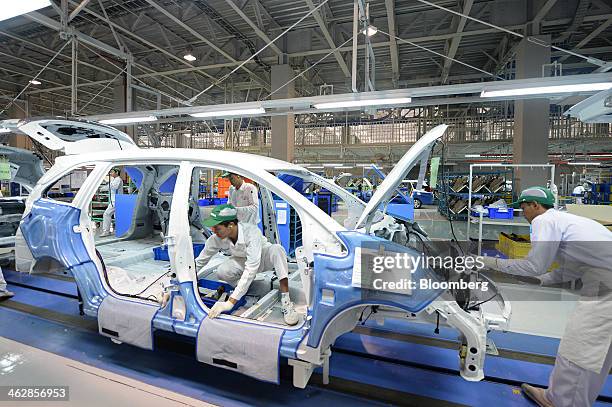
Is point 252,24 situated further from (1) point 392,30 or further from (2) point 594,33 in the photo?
(2) point 594,33

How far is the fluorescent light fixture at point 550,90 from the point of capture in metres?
3.88

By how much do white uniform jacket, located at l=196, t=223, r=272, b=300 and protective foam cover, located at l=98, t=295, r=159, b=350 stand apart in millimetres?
553

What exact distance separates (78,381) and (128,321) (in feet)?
1.77

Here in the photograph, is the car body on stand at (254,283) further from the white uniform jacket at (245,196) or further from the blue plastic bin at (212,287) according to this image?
the white uniform jacket at (245,196)

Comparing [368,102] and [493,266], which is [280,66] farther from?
[493,266]

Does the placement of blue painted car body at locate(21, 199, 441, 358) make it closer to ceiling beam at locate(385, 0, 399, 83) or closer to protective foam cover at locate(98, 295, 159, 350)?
protective foam cover at locate(98, 295, 159, 350)

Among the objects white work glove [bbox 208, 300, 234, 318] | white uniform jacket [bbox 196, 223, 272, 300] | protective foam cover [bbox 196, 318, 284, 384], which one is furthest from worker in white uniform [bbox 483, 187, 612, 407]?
white work glove [bbox 208, 300, 234, 318]

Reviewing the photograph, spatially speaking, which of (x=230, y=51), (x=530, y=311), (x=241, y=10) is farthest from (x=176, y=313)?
(x=230, y=51)

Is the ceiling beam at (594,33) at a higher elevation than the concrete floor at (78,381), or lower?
higher

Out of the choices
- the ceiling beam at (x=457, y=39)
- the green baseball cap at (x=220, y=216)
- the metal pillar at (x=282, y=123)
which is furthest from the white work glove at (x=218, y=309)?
the metal pillar at (x=282, y=123)

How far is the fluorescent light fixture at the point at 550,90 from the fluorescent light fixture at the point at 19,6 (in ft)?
16.1

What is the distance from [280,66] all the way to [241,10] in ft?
8.55

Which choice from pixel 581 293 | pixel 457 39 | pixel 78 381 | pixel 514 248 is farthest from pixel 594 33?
pixel 78 381

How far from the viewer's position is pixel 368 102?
194 inches
